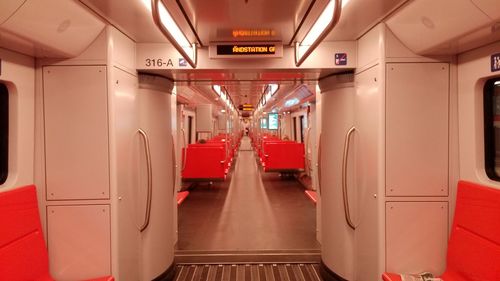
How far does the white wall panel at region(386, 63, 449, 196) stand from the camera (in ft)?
8.16

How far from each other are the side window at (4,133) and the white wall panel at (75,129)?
0.25 m

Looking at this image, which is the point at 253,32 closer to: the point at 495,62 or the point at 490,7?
the point at 490,7

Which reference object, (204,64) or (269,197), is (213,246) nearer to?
(204,64)

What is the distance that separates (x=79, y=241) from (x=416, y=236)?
2.85 metres

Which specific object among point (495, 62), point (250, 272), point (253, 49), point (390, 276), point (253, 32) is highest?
point (253, 32)

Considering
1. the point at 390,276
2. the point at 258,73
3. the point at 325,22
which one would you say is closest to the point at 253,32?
the point at 258,73

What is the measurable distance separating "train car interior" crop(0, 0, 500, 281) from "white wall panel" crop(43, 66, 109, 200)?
0.4 inches

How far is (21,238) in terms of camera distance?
7.21 feet

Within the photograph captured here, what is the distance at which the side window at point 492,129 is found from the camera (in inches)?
89.5

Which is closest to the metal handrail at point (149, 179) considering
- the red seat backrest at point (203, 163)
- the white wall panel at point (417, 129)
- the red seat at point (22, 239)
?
the red seat at point (22, 239)

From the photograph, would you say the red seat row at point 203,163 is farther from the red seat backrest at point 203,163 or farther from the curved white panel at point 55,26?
the curved white panel at point 55,26

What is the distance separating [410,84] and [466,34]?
0.55 meters

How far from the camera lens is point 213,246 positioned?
4508 millimetres

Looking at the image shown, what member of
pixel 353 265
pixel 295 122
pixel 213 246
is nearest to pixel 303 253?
pixel 353 265
